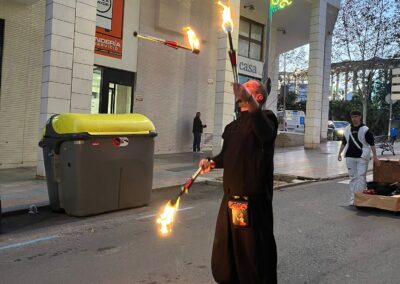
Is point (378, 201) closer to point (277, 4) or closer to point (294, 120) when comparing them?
point (277, 4)

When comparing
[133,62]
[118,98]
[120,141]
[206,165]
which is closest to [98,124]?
[120,141]

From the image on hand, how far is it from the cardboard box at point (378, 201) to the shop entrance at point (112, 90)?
34.4 feet

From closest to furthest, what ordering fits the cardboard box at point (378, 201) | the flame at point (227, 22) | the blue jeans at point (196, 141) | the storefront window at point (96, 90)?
the flame at point (227, 22) < the cardboard box at point (378, 201) < the storefront window at point (96, 90) < the blue jeans at point (196, 141)

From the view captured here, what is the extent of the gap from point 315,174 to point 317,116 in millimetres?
10191

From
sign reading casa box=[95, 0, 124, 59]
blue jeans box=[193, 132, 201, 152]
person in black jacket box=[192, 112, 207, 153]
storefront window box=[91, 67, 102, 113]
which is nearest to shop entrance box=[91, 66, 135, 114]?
storefront window box=[91, 67, 102, 113]

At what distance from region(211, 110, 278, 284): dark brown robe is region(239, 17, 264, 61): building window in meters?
19.2

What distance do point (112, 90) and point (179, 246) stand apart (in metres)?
11.7

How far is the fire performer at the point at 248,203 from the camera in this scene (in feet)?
11.0

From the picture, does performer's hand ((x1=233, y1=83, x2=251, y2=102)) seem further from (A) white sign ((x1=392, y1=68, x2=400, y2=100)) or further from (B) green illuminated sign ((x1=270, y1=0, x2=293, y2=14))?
(A) white sign ((x1=392, y1=68, x2=400, y2=100))

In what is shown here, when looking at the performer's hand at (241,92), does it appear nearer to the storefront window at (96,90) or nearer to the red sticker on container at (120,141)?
the red sticker on container at (120,141)

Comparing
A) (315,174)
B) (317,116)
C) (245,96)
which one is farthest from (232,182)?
(317,116)

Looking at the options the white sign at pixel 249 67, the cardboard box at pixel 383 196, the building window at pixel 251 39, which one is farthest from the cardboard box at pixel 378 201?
the building window at pixel 251 39

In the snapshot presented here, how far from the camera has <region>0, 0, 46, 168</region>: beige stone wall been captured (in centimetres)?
1314

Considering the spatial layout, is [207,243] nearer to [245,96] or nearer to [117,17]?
[245,96]
